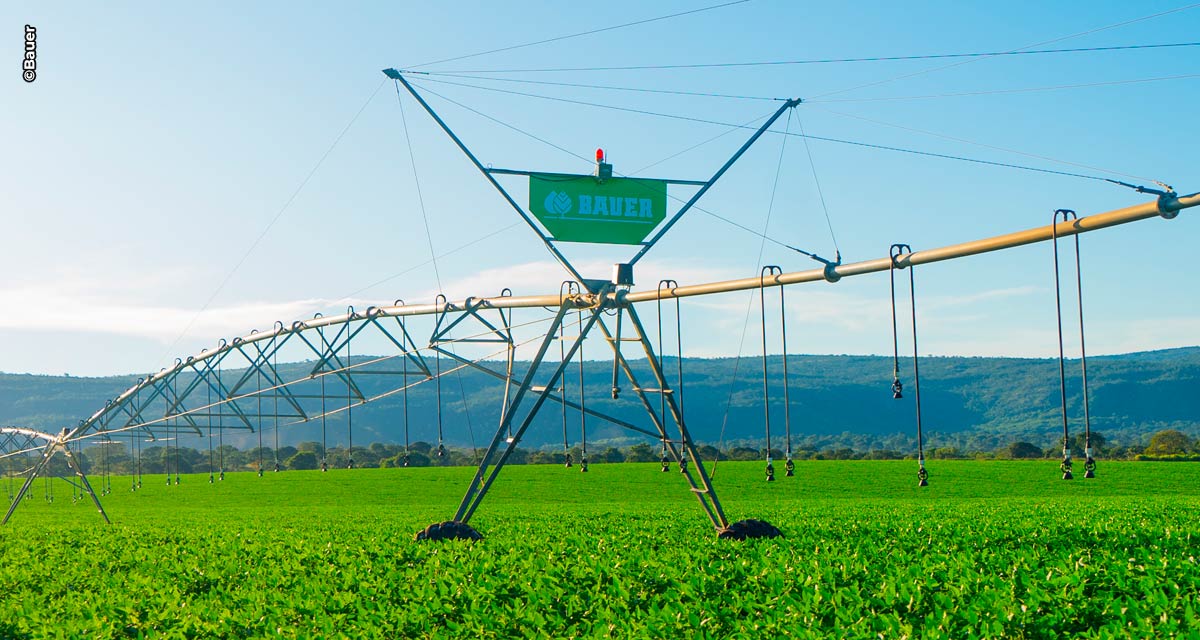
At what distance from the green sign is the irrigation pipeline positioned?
3.75 feet

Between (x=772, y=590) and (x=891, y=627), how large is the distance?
105 inches

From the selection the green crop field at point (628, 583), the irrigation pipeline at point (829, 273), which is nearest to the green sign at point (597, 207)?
the irrigation pipeline at point (829, 273)

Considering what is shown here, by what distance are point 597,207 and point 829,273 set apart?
435 cm

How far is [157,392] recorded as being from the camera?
1315 inches

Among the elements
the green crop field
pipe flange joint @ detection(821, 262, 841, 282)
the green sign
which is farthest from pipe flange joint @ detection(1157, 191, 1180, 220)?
the green sign

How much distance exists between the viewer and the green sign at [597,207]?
18.8 meters

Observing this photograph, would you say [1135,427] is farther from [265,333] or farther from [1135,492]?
[265,333]

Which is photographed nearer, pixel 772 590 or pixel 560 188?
pixel 772 590

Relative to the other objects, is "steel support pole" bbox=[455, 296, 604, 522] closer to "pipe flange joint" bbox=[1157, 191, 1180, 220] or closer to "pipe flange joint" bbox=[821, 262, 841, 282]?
"pipe flange joint" bbox=[821, 262, 841, 282]

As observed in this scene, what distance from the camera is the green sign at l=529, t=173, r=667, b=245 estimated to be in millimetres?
18750

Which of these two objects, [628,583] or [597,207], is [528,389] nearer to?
[597,207]

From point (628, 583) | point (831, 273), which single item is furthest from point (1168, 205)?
point (628, 583)

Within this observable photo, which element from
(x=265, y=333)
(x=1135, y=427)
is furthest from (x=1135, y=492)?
(x=1135, y=427)

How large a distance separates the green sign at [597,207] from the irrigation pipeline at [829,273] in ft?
3.75
